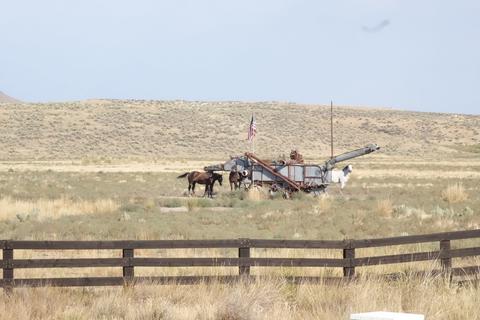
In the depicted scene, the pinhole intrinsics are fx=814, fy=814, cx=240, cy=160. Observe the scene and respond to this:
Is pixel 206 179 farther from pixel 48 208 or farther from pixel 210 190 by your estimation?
pixel 48 208

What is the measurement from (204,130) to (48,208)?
89884 millimetres

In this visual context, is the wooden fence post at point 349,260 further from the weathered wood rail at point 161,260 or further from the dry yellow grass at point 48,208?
the dry yellow grass at point 48,208

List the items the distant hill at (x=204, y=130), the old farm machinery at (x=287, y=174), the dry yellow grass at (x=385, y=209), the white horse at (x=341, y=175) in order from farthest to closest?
the distant hill at (x=204, y=130) < the white horse at (x=341, y=175) < the old farm machinery at (x=287, y=174) < the dry yellow grass at (x=385, y=209)

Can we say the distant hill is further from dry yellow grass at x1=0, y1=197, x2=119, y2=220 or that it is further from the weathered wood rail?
the weathered wood rail

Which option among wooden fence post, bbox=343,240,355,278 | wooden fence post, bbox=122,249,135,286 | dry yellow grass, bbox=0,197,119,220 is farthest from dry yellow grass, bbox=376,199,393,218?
wooden fence post, bbox=122,249,135,286

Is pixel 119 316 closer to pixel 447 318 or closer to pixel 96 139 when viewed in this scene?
pixel 447 318

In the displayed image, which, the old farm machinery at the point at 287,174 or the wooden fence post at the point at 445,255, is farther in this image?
the old farm machinery at the point at 287,174

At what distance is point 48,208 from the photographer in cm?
2839

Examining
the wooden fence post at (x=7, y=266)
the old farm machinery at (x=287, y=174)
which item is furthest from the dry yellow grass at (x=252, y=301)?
the old farm machinery at (x=287, y=174)

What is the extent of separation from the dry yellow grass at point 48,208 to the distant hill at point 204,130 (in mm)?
64586

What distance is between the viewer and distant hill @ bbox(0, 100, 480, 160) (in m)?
104

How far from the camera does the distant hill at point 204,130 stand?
342 ft

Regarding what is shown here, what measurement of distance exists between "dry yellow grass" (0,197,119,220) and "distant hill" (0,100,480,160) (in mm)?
64586

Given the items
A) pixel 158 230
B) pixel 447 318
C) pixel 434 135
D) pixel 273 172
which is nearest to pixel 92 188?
pixel 273 172
